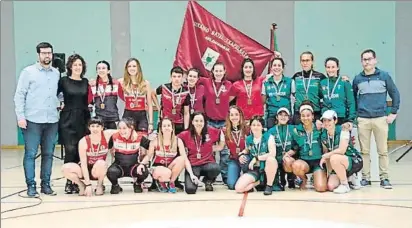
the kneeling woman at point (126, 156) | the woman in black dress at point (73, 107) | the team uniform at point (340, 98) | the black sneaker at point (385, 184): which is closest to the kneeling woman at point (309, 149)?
the team uniform at point (340, 98)

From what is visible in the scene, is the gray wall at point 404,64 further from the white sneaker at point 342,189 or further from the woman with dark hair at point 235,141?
the woman with dark hair at point 235,141

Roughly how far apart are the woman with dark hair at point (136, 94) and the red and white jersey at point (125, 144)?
302 millimetres

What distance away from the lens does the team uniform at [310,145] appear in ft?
18.2

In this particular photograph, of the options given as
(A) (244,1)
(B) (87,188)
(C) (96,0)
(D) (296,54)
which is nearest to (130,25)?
(C) (96,0)

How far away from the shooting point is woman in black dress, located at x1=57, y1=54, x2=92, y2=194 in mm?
5465

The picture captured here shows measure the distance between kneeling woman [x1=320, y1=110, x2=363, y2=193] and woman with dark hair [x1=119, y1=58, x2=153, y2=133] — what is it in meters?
1.87

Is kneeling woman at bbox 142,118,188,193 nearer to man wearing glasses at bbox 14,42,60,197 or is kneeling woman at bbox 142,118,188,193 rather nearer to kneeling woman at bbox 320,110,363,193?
man wearing glasses at bbox 14,42,60,197

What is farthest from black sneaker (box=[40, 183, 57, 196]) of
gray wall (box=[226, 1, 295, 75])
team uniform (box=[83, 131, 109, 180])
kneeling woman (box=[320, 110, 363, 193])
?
gray wall (box=[226, 1, 295, 75])

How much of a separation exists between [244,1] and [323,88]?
572 cm

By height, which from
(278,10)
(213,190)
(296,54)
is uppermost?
(278,10)

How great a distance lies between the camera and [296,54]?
10945 mm

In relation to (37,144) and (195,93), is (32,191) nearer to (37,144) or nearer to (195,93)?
(37,144)

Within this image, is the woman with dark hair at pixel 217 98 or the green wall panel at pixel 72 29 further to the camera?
the green wall panel at pixel 72 29

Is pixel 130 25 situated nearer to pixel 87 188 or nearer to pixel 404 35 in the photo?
pixel 404 35
